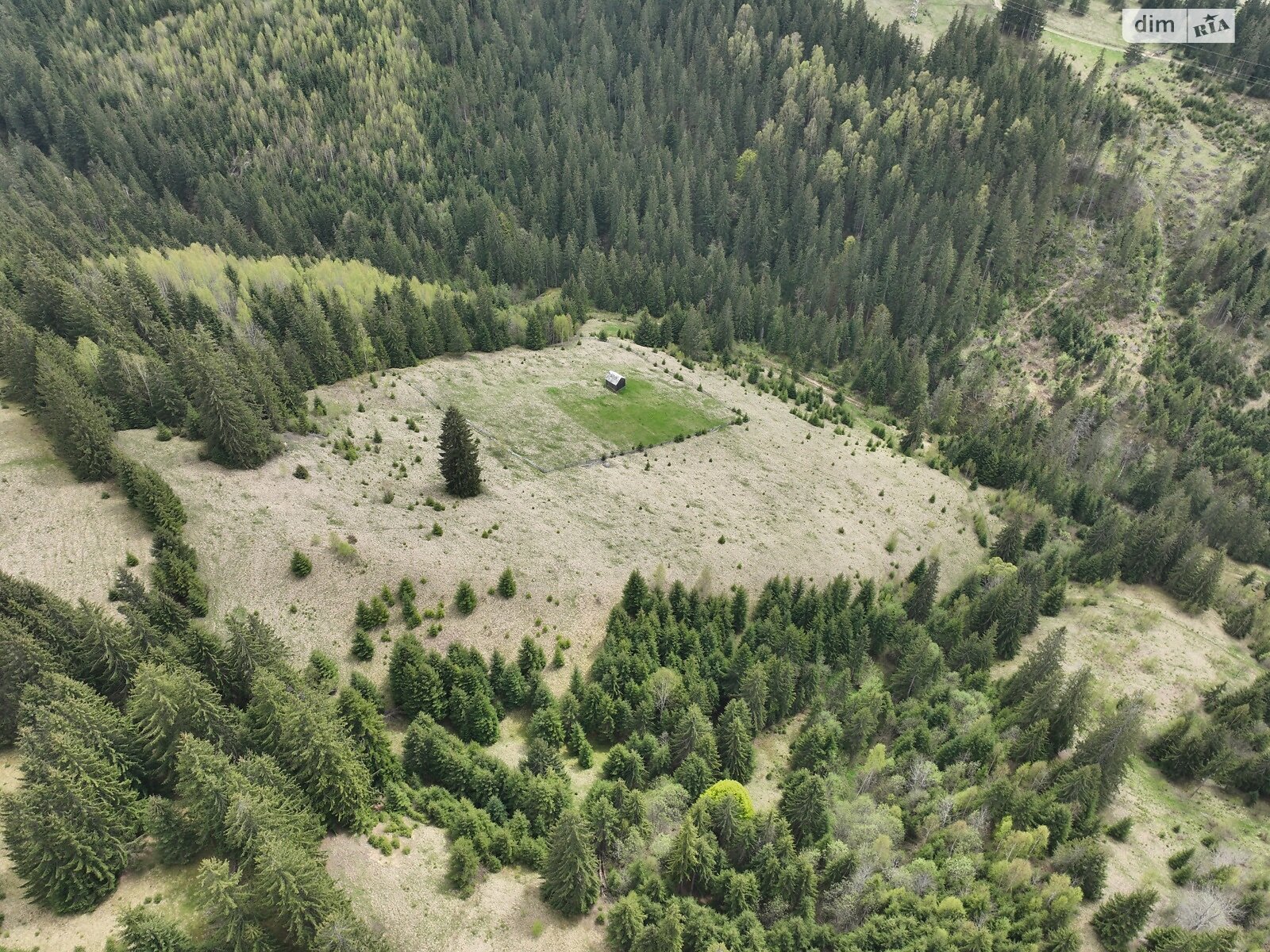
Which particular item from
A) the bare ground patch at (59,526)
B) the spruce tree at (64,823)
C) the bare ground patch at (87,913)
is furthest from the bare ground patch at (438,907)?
the bare ground patch at (59,526)

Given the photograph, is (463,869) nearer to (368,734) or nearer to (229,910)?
(368,734)

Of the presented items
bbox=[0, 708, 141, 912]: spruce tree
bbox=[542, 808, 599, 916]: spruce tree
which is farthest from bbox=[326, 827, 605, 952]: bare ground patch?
bbox=[0, 708, 141, 912]: spruce tree

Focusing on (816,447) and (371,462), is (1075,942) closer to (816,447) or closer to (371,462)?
(816,447)

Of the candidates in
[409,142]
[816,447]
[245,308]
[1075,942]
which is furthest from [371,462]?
[409,142]

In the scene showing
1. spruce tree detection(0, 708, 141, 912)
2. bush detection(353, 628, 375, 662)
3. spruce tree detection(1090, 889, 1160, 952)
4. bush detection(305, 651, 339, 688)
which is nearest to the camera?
spruce tree detection(0, 708, 141, 912)

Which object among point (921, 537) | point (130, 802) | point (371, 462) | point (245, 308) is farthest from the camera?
point (245, 308)

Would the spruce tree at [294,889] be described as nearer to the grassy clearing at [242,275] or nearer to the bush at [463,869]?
the bush at [463,869]

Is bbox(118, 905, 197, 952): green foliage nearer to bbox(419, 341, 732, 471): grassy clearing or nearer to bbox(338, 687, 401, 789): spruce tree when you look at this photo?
bbox(338, 687, 401, 789): spruce tree

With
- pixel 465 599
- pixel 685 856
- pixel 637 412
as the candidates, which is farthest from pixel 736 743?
pixel 637 412
